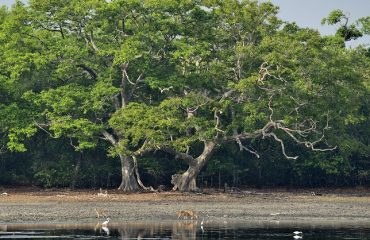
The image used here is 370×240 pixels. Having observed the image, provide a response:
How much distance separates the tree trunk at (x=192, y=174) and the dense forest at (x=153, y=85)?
73mm

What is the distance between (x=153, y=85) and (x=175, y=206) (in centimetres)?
1127

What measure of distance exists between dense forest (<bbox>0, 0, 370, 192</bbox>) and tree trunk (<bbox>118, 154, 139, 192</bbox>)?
0.07 m

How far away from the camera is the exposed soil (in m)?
45.9

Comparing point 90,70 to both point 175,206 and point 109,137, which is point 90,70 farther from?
point 175,206

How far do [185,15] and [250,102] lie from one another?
7.10 metres

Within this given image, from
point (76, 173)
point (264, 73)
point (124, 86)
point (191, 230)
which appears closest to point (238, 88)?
point (264, 73)

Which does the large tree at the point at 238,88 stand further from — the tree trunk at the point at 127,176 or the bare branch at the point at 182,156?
the tree trunk at the point at 127,176

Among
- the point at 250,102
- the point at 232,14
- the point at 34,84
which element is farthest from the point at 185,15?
the point at 34,84

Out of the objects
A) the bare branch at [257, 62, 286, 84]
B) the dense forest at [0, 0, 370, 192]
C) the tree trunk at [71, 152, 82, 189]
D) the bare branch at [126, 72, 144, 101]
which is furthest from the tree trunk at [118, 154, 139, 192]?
the bare branch at [257, 62, 286, 84]

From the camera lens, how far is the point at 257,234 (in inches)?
1489

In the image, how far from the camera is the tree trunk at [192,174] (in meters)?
61.9

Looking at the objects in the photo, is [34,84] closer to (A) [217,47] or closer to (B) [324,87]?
(A) [217,47]

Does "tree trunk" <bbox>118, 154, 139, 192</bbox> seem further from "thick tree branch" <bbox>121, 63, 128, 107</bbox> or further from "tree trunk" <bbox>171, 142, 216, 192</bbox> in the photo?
"thick tree branch" <bbox>121, 63, 128, 107</bbox>

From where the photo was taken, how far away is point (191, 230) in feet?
130
